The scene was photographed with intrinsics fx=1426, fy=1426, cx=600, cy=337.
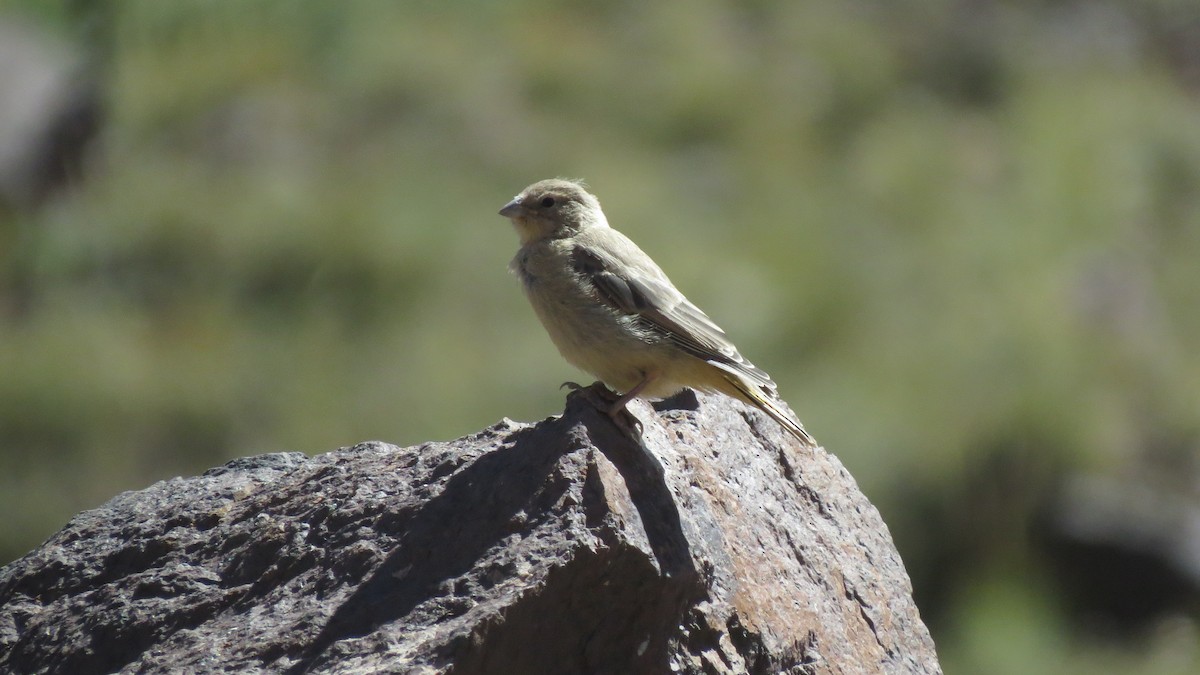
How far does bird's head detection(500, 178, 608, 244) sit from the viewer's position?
5.21m

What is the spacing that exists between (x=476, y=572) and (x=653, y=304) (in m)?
1.33

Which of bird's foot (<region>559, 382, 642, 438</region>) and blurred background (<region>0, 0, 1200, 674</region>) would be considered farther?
Result: blurred background (<region>0, 0, 1200, 674</region>)

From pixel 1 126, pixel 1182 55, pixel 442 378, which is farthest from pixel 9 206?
pixel 1182 55

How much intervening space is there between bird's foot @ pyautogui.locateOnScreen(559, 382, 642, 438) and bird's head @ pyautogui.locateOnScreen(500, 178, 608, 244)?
1.01 m

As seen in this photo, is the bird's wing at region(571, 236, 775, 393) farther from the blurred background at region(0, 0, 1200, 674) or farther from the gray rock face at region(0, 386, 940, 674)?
the blurred background at region(0, 0, 1200, 674)

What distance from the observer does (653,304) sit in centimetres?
466

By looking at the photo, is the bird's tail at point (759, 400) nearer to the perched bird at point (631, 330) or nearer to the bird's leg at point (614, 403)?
the perched bird at point (631, 330)

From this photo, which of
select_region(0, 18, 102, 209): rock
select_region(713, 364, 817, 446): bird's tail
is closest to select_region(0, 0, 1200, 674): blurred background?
select_region(0, 18, 102, 209): rock

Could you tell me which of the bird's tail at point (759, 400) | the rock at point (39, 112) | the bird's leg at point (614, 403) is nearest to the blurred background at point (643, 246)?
the rock at point (39, 112)

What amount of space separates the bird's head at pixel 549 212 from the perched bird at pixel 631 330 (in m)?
0.26

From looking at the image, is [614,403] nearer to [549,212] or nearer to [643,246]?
[549,212]

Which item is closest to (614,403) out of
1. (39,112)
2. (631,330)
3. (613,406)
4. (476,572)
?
(613,406)

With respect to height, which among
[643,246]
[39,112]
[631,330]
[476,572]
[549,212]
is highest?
[39,112]

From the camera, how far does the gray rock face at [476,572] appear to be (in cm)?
362
